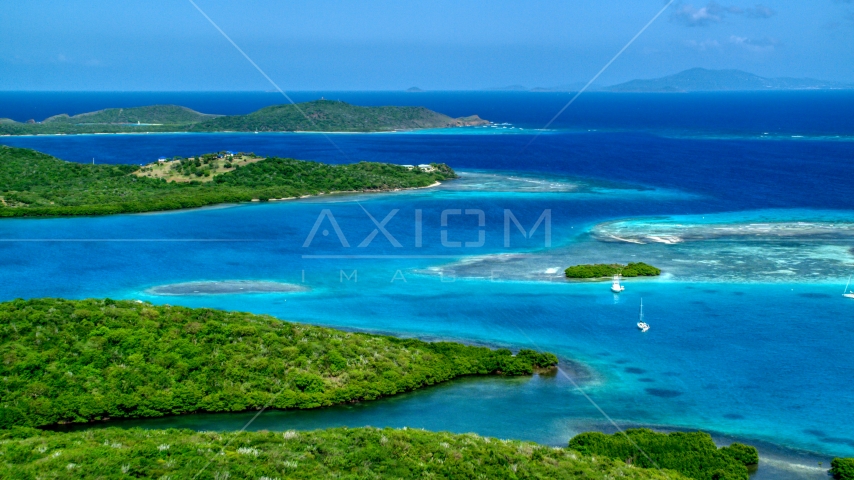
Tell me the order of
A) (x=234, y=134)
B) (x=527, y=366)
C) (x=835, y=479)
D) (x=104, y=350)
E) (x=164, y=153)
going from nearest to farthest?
(x=835, y=479)
(x=104, y=350)
(x=527, y=366)
(x=164, y=153)
(x=234, y=134)

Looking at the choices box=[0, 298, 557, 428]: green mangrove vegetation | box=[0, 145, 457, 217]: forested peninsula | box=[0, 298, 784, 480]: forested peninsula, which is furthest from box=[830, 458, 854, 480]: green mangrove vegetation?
box=[0, 145, 457, 217]: forested peninsula

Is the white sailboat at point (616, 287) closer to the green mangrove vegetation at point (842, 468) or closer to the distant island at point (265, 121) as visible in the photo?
the green mangrove vegetation at point (842, 468)

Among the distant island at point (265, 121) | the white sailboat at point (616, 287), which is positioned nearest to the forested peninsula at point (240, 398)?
the white sailboat at point (616, 287)

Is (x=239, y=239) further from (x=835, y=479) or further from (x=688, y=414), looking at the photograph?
(x=835, y=479)

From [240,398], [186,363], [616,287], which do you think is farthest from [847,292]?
[186,363]

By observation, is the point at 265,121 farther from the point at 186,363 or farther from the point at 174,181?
the point at 186,363

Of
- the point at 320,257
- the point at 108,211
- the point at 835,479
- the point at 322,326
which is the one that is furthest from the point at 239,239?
the point at 835,479
